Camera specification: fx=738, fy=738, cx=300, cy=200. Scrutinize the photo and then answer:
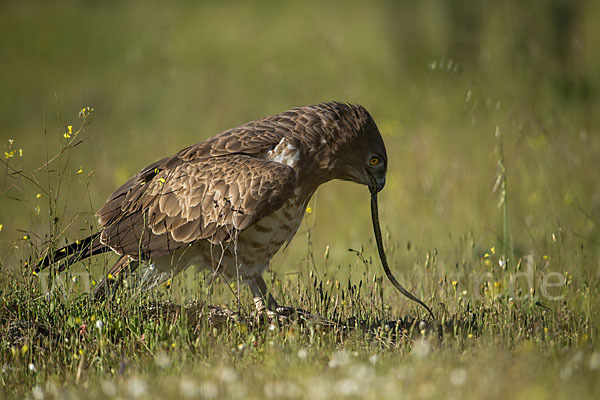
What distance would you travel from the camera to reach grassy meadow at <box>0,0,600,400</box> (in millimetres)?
4258

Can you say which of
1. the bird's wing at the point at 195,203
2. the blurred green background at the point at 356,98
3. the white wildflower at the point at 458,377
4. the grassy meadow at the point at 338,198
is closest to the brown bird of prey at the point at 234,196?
the bird's wing at the point at 195,203

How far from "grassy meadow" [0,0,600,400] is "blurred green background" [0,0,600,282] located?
0.20 feet

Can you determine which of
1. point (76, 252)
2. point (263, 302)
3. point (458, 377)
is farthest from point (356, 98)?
point (458, 377)

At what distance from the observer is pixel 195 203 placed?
225 inches

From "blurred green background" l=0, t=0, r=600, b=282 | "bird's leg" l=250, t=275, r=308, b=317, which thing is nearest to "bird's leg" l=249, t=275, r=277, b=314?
"bird's leg" l=250, t=275, r=308, b=317

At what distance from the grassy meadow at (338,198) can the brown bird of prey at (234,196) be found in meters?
0.28

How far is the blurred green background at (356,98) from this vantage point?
9156 mm

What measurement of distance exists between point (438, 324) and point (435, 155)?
695 cm

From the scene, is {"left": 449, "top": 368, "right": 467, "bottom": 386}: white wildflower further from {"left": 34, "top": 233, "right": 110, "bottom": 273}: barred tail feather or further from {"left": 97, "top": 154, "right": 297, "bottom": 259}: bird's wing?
{"left": 34, "top": 233, "right": 110, "bottom": 273}: barred tail feather

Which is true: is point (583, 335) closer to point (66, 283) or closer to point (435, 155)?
point (66, 283)

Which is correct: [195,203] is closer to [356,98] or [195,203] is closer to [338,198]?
[338,198]

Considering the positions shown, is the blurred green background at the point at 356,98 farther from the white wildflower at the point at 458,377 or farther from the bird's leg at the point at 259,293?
the white wildflower at the point at 458,377

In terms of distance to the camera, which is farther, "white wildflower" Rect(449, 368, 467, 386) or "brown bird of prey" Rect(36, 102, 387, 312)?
"brown bird of prey" Rect(36, 102, 387, 312)

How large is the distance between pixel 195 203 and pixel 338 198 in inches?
223
